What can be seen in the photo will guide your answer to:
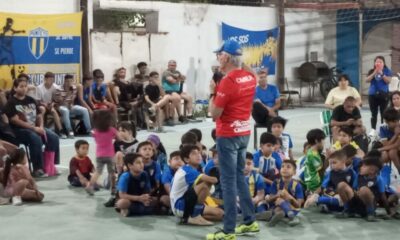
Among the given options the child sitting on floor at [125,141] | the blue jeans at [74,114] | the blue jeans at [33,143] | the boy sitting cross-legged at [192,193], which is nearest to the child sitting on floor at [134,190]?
the boy sitting cross-legged at [192,193]

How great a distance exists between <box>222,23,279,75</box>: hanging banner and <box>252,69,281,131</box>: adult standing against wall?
717 cm

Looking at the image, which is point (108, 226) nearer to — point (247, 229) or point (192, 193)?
point (192, 193)

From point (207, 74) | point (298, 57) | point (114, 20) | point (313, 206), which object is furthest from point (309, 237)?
point (114, 20)

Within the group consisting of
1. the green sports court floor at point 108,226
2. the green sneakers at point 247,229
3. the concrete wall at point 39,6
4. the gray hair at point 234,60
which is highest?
the concrete wall at point 39,6

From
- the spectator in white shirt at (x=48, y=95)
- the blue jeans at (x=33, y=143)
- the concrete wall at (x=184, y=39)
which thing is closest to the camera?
the blue jeans at (x=33, y=143)

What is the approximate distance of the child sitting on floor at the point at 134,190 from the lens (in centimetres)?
673

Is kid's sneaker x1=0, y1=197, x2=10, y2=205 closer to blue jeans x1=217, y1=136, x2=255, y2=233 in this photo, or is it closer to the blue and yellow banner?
blue jeans x1=217, y1=136, x2=255, y2=233

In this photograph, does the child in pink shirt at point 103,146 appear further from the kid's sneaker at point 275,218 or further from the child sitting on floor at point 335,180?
the child sitting on floor at point 335,180

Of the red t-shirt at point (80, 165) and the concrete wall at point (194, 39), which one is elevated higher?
the concrete wall at point (194, 39)

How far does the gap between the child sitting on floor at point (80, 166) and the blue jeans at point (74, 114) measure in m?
4.45

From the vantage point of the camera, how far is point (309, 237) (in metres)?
5.97

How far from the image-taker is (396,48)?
1988cm

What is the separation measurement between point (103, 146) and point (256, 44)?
11000mm

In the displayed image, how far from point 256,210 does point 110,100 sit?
7.52m
